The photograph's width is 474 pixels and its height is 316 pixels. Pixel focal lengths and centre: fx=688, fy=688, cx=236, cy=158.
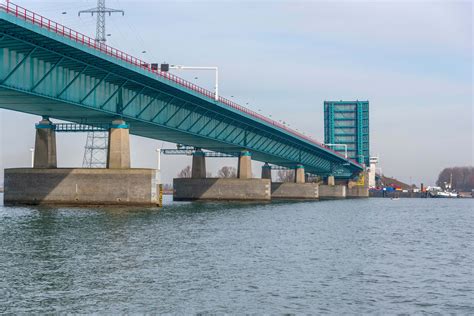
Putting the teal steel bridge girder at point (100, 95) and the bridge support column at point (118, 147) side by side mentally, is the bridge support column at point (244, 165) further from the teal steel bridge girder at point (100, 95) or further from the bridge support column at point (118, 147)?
the bridge support column at point (118, 147)

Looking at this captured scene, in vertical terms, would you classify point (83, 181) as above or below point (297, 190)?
above

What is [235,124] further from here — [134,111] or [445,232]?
[445,232]

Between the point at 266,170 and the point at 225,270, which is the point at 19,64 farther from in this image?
the point at 266,170

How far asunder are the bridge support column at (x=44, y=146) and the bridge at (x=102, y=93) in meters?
1.07

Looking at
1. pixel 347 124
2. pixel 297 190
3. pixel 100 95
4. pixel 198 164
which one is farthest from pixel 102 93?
pixel 347 124

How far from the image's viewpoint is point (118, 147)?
240 feet

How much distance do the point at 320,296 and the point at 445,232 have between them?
33685 millimetres

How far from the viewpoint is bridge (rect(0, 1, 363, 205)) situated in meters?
52.3

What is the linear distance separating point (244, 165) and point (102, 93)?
168 ft

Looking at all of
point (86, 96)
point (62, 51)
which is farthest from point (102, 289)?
point (86, 96)

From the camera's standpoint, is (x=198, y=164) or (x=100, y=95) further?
(x=198, y=164)

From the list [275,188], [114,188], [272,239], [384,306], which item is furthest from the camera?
[275,188]

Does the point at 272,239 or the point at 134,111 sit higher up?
the point at 134,111

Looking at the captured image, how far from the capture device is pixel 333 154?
155 m
